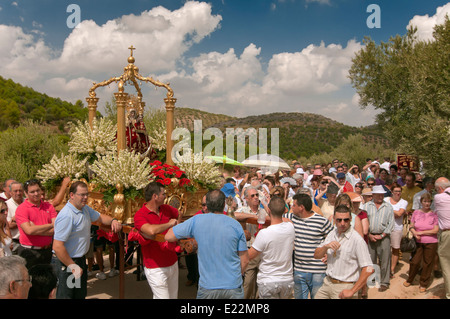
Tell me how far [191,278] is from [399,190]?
4.72m

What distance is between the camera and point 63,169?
7.04 metres

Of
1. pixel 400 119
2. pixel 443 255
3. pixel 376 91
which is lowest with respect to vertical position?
pixel 443 255

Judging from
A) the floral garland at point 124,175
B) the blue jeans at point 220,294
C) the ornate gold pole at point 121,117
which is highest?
the ornate gold pole at point 121,117

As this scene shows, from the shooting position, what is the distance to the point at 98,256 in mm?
8047

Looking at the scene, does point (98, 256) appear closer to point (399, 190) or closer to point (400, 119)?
point (399, 190)

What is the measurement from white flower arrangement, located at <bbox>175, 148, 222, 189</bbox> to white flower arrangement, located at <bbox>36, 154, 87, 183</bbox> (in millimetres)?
1875

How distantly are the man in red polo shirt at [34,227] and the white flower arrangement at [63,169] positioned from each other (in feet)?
5.34

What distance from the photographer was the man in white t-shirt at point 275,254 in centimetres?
432

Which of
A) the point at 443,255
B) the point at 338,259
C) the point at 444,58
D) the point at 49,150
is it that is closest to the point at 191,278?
the point at 338,259

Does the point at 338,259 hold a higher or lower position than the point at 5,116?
lower

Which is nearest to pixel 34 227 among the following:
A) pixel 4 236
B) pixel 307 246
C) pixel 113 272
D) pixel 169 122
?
pixel 4 236

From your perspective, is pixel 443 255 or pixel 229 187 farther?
pixel 229 187

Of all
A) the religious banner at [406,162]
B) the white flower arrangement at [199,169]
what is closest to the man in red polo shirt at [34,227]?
the white flower arrangement at [199,169]

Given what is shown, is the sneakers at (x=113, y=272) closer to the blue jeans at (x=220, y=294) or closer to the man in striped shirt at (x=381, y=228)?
the blue jeans at (x=220, y=294)
